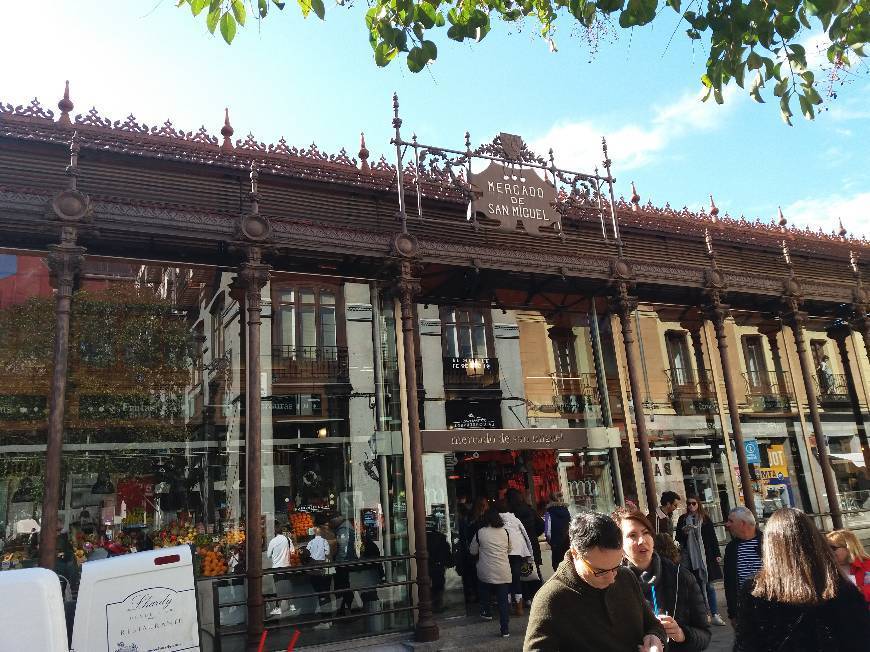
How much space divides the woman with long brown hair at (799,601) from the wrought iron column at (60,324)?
7.03m

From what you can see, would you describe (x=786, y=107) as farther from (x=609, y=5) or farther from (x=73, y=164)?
(x=73, y=164)

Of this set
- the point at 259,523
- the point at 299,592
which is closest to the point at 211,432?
the point at 259,523

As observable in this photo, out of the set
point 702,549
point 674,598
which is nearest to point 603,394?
point 702,549

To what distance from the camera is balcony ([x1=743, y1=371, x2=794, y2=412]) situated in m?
13.7

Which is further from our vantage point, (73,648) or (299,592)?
(299,592)

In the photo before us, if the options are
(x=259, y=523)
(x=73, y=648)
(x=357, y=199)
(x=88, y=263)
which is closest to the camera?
(x=73, y=648)

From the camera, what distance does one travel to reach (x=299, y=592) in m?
8.70

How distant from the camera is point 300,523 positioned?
30.2ft

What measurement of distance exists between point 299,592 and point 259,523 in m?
1.23

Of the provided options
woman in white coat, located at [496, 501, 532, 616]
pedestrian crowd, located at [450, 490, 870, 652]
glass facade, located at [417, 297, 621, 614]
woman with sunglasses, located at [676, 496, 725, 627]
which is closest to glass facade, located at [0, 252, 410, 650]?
glass facade, located at [417, 297, 621, 614]

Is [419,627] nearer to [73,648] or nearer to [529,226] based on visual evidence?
[73,648]

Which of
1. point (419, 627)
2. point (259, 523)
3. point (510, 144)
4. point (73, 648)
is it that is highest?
point (510, 144)

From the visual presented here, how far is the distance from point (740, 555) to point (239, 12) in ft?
20.3

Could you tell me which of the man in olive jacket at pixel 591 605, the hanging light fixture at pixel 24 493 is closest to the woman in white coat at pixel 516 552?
the hanging light fixture at pixel 24 493
